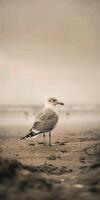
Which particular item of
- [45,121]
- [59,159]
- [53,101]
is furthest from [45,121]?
[59,159]

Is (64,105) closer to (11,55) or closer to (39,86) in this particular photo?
(39,86)

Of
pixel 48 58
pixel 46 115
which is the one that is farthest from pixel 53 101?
pixel 48 58

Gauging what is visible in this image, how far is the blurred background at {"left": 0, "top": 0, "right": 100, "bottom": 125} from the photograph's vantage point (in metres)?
3.86

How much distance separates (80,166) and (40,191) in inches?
34.1

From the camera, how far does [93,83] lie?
3.92m

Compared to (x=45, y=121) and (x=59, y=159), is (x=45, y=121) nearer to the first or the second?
(x=45, y=121)

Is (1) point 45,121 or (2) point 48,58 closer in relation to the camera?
(1) point 45,121

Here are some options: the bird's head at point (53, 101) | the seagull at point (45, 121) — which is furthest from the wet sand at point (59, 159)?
the bird's head at point (53, 101)

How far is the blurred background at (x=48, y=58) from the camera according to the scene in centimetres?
386

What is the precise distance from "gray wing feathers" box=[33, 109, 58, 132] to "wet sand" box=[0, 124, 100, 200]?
74mm

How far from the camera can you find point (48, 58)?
3922 mm

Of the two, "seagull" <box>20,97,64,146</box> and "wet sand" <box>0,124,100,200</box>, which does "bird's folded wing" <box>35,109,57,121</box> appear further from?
"wet sand" <box>0,124,100,200</box>

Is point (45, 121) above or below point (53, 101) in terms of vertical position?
below

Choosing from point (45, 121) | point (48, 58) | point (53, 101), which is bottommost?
point (45, 121)
